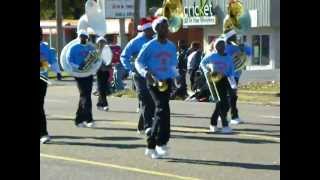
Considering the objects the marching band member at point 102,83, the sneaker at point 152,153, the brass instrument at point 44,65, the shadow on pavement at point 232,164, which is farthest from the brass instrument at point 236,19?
the shadow on pavement at point 232,164

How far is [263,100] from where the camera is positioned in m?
19.6

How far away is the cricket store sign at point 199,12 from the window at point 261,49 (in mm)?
2856

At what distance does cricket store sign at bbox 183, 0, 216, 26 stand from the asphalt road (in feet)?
99.0

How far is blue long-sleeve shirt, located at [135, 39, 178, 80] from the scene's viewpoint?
926cm

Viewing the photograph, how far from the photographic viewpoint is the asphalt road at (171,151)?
8.20 metres

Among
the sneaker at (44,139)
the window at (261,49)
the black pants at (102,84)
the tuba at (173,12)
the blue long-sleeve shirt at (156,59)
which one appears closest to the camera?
the blue long-sleeve shirt at (156,59)

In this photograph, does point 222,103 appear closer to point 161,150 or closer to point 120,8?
point 161,150

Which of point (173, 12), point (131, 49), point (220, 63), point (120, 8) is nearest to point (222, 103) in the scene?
point (220, 63)

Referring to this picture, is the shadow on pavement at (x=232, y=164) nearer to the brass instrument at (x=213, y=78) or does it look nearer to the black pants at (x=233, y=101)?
the brass instrument at (x=213, y=78)

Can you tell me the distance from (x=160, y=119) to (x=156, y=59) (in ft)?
2.62

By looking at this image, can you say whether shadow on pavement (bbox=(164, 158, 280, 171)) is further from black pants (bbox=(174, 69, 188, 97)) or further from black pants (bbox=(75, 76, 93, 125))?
black pants (bbox=(174, 69, 188, 97))
